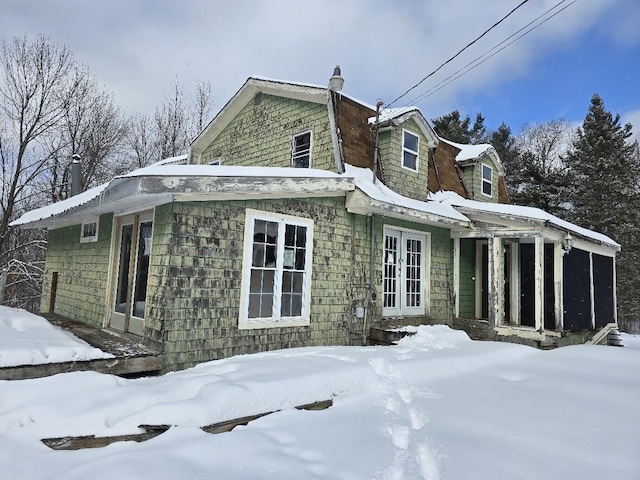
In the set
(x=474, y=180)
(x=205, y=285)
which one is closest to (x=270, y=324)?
(x=205, y=285)

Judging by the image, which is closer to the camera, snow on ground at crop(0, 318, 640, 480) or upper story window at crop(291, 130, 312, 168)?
snow on ground at crop(0, 318, 640, 480)

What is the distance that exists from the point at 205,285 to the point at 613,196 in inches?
1024

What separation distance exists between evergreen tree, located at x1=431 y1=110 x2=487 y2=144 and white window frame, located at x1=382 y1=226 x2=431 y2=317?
19.7m

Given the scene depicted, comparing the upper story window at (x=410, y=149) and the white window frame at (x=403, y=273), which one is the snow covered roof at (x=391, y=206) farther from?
the upper story window at (x=410, y=149)

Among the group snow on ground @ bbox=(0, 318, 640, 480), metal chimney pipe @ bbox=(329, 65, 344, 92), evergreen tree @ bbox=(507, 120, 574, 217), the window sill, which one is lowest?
snow on ground @ bbox=(0, 318, 640, 480)

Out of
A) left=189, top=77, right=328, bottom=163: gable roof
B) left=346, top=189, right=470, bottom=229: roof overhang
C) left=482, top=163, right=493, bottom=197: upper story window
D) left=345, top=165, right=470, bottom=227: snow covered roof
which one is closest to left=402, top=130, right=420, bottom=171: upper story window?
left=345, top=165, right=470, bottom=227: snow covered roof

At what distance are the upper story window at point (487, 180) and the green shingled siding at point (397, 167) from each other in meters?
4.01

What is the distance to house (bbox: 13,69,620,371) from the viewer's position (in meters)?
5.59

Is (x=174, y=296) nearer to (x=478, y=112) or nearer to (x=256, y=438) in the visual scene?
(x=256, y=438)

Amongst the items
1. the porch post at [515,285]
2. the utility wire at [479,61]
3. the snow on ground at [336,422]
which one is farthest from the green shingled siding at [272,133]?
the porch post at [515,285]

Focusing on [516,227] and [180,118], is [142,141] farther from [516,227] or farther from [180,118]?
[516,227]

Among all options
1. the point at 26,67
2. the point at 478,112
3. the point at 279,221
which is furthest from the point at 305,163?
the point at 478,112

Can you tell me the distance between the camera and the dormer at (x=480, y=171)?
1249 cm

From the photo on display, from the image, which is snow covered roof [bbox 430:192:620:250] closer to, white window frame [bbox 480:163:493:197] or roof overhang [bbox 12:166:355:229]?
white window frame [bbox 480:163:493:197]
